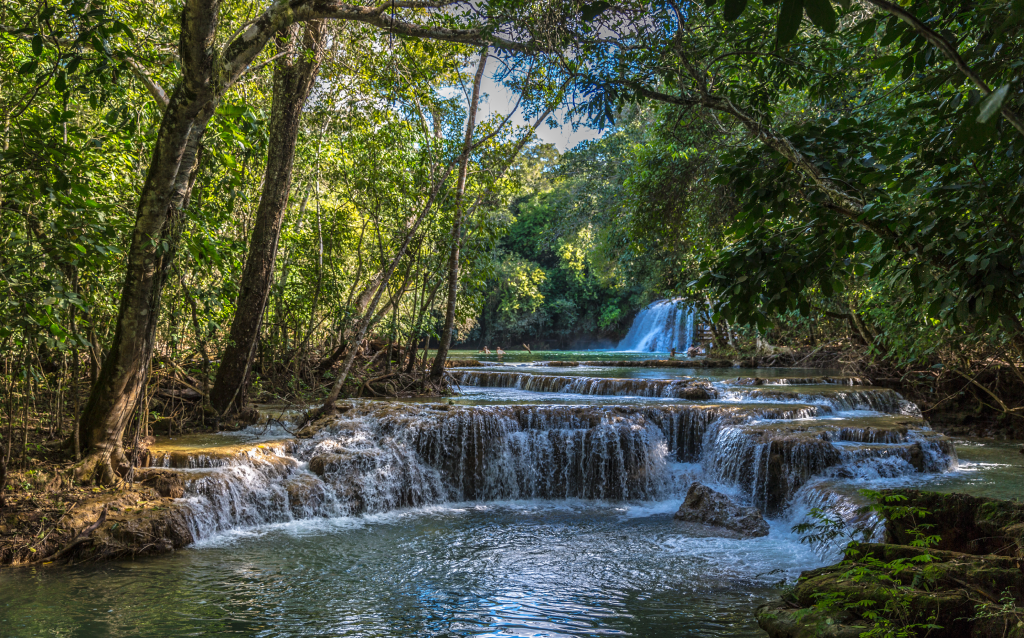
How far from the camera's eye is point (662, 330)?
28.7 meters

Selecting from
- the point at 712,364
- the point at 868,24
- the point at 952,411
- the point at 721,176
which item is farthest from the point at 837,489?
the point at 712,364

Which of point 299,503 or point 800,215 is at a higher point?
point 800,215

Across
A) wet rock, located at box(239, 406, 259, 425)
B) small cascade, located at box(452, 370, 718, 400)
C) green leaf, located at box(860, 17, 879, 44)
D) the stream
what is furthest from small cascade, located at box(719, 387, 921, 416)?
green leaf, located at box(860, 17, 879, 44)

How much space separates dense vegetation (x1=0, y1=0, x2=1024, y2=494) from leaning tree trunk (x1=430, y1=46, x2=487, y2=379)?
2.6 inches

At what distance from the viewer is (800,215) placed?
12.3 feet

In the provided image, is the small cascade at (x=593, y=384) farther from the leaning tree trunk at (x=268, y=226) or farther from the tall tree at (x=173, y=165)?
the tall tree at (x=173, y=165)

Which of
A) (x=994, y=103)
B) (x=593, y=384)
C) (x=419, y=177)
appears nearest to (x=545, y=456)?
(x=593, y=384)

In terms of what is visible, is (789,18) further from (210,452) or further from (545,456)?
(545,456)

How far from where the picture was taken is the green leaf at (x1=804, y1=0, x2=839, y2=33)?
56.1 inches

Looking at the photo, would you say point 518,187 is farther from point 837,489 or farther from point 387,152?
point 837,489

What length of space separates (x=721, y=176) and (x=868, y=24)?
1.14m

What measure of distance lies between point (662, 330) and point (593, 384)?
52.2 feet

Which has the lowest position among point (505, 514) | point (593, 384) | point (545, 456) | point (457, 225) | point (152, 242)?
point (505, 514)

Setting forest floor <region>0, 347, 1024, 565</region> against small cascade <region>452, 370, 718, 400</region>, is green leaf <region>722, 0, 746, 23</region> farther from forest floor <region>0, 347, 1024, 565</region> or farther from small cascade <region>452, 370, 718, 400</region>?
small cascade <region>452, 370, 718, 400</region>
